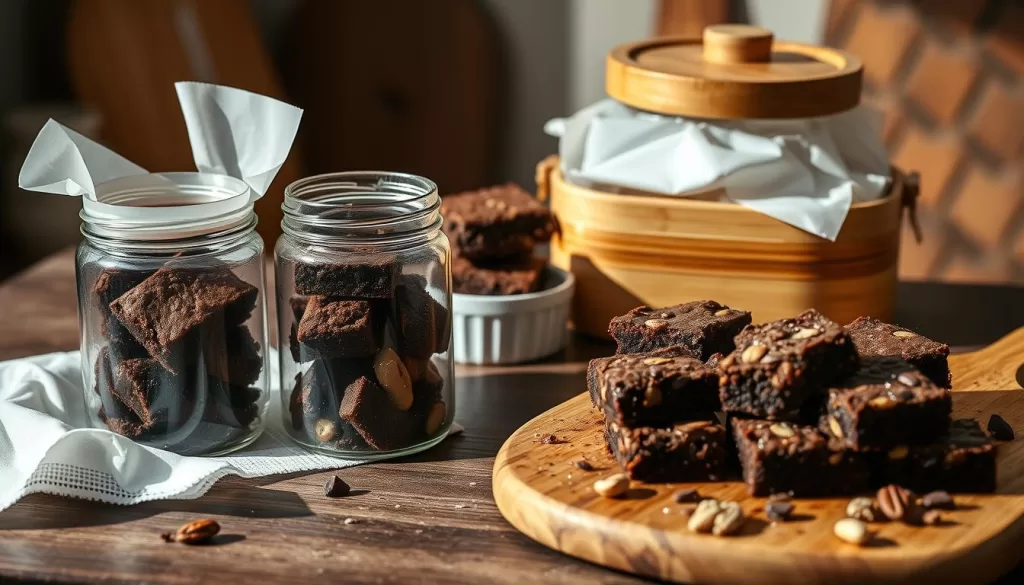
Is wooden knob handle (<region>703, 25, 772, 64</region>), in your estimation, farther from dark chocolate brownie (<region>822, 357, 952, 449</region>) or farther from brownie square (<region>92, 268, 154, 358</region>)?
brownie square (<region>92, 268, 154, 358</region>)

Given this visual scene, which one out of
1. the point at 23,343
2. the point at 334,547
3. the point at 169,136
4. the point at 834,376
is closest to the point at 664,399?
the point at 834,376

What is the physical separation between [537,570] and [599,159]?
0.66 metres

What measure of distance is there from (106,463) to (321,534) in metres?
0.25

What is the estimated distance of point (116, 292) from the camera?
117 centimetres

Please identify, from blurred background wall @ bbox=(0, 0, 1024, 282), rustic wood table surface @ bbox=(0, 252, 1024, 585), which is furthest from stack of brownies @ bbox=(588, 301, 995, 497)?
blurred background wall @ bbox=(0, 0, 1024, 282)

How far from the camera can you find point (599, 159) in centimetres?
152

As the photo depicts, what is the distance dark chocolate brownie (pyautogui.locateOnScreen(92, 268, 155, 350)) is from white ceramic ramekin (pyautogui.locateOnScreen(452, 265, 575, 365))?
0.42 m

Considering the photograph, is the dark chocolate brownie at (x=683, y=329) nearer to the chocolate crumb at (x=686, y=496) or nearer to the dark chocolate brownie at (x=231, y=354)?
the chocolate crumb at (x=686, y=496)

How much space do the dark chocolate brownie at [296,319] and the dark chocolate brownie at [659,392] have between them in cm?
32

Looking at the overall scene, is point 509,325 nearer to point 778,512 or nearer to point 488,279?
point 488,279

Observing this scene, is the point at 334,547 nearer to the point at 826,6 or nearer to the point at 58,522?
the point at 58,522

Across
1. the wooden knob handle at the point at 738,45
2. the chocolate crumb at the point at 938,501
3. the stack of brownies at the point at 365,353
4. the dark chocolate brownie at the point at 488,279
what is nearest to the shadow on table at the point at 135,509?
the stack of brownies at the point at 365,353

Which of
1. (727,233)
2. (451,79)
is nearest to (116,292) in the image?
(727,233)

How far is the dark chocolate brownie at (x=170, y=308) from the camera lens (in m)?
1.15
